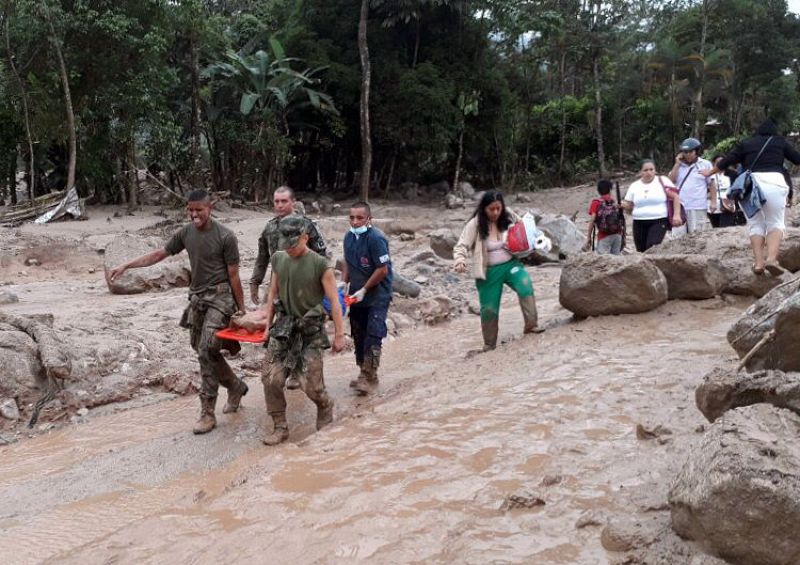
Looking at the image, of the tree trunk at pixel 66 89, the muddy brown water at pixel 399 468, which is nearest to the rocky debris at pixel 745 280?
the muddy brown water at pixel 399 468

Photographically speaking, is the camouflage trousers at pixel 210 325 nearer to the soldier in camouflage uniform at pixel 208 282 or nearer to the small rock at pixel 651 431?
the soldier in camouflage uniform at pixel 208 282

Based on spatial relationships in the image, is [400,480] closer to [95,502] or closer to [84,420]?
[95,502]

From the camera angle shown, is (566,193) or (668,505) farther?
(566,193)

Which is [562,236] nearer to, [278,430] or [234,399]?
[234,399]

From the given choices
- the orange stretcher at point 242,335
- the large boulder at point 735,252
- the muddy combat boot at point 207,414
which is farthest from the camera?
the large boulder at point 735,252

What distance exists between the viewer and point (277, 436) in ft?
15.7

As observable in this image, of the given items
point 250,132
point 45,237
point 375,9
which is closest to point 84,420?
point 45,237

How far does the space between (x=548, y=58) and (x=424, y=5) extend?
840cm

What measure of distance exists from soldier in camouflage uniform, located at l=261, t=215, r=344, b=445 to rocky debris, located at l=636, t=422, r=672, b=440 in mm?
2008

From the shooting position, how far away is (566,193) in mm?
26594

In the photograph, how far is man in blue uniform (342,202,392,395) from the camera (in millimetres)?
5910

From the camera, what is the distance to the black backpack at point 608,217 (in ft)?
26.8

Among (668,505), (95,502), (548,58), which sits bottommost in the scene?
(95,502)

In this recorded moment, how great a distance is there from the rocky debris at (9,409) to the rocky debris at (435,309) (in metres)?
4.85
